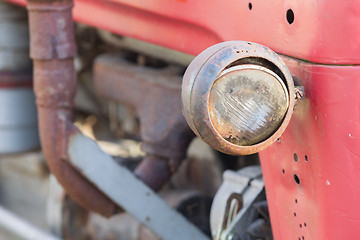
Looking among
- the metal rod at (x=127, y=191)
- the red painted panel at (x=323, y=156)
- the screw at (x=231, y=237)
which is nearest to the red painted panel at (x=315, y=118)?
the red painted panel at (x=323, y=156)

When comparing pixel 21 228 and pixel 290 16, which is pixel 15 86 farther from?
pixel 290 16

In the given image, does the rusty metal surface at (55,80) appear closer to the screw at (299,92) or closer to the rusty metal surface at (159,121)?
the rusty metal surface at (159,121)

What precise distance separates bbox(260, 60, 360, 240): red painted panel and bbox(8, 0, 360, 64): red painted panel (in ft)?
0.10

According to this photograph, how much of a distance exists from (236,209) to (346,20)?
0.59 meters

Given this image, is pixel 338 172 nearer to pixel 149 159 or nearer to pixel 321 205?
pixel 321 205

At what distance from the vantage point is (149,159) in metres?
1.64

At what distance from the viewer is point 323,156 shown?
3.06ft

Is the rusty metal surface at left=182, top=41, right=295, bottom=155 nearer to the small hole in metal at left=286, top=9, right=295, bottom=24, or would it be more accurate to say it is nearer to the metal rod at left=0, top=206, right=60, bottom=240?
the small hole in metal at left=286, top=9, right=295, bottom=24

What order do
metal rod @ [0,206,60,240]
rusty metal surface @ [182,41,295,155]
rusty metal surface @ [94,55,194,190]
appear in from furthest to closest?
metal rod @ [0,206,60,240], rusty metal surface @ [94,55,194,190], rusty metal surface @ [182,41,295,155]

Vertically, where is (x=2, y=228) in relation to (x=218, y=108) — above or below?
below

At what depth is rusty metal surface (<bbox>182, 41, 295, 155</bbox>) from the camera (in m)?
0.83

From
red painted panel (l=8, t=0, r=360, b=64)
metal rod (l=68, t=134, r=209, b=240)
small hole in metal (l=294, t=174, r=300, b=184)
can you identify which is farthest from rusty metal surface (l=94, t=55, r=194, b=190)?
small hole in metal (l=294, t=174, r=300, b=184)

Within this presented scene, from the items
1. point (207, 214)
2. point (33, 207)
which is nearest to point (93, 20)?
point (207, 214)

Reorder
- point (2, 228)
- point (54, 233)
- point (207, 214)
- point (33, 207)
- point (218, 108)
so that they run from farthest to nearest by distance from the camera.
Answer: point (33, 207)
point (2, 228)
point (54, 233)
point (207, 214)
point (218, 108)
